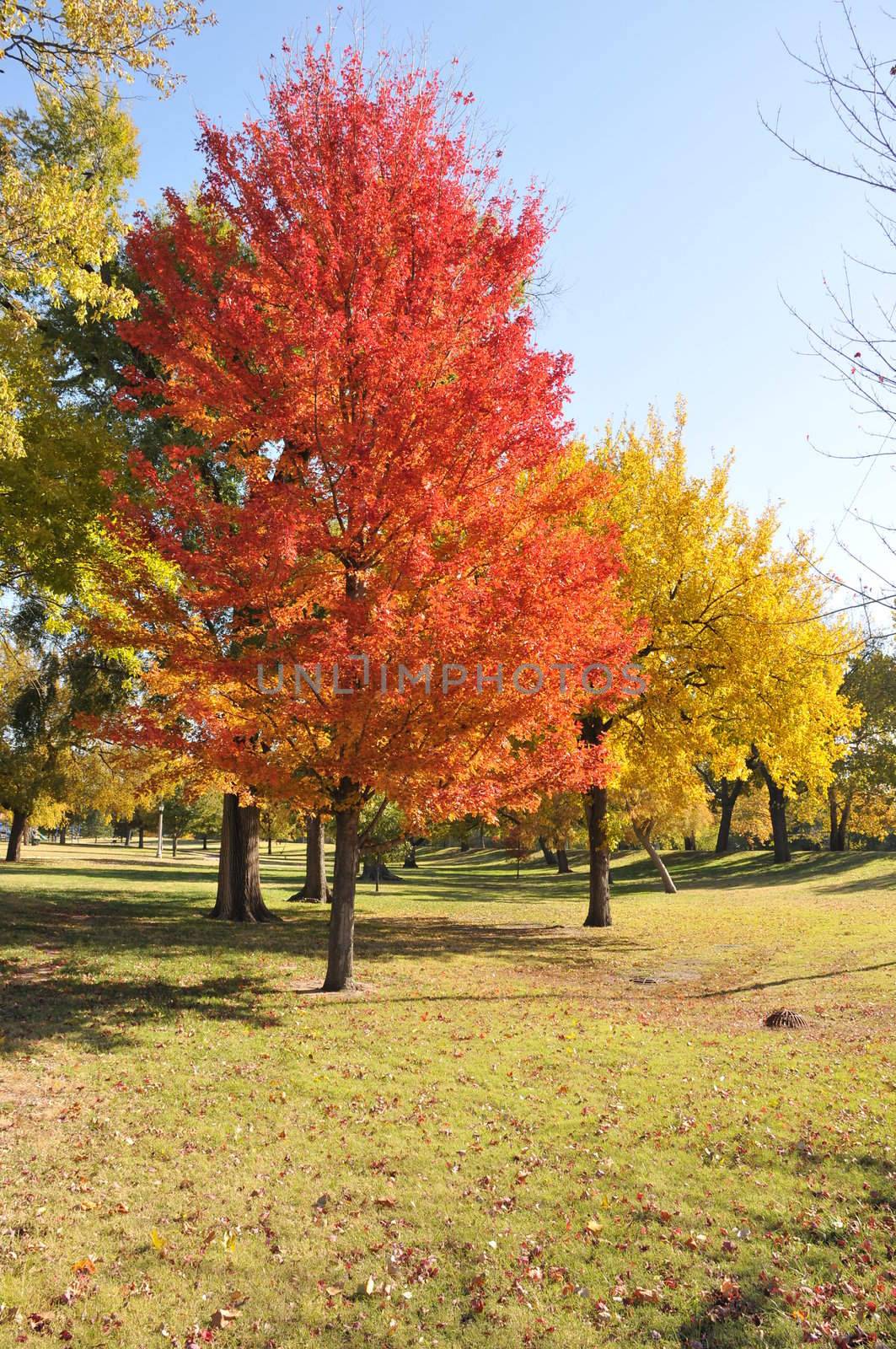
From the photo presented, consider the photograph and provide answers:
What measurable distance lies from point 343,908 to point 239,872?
7.93 m

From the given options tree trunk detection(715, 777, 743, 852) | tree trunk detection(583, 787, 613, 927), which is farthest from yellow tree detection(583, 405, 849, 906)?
tree trunk detection(715, 777, 743, 852)

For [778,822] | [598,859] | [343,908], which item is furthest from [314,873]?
[778,822]

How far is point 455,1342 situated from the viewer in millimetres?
4168

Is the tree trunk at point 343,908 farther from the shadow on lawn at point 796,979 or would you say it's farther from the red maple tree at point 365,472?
the shadow on lawn at point 796,979

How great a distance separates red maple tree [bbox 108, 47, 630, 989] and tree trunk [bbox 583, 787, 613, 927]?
11.9 metres

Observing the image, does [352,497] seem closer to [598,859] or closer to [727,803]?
[598,859]

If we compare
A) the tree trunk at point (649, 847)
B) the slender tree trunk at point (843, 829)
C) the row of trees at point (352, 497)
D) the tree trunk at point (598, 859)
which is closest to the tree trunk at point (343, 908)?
the row of trees at point (352, 497)

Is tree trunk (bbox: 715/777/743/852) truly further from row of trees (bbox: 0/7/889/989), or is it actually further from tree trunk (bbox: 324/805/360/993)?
tree trunk (bbox: 324/805/360/993)

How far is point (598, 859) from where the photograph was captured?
22.9 meters

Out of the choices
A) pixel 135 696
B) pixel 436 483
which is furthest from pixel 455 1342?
pixel 135 696

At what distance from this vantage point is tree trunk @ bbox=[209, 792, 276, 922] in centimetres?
1908

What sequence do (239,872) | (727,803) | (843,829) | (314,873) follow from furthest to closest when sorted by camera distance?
(727,803) < (843,829) < (314,873) < (239,872)

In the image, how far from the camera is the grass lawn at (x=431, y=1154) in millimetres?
4398

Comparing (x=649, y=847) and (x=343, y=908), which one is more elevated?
(x=343, y=908)
